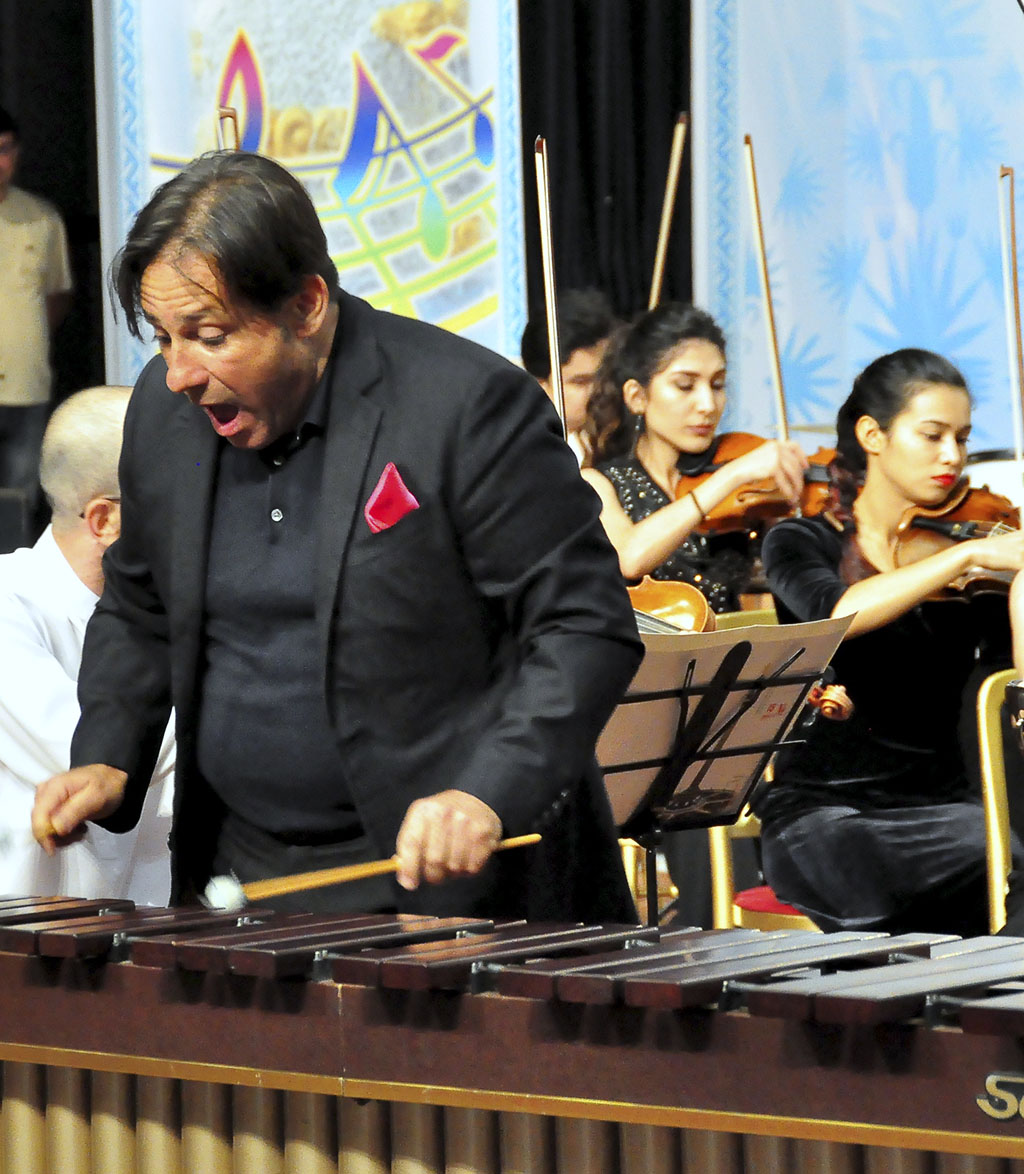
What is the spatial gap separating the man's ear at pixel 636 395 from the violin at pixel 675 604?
64 cm

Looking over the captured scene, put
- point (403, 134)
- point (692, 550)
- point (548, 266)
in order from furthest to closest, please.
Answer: point (403, 134) → point (692, 550) → point (548, 266)

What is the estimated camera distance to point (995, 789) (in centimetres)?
343

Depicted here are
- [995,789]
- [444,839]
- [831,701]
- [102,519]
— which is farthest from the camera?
[831,701]

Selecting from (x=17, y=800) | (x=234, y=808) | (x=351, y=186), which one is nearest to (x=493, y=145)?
(x=351, y=186)

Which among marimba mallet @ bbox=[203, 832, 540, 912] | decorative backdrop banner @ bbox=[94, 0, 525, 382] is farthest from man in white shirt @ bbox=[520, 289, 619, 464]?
marimba mallet @ bbox=[203, 832, 540, 912]

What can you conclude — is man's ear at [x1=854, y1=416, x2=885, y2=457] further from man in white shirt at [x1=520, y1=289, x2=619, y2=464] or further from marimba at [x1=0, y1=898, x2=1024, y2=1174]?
marimba at [x1=0, y1=898, x2=1024, y2=1174]

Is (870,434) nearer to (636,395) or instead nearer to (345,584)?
(636,395)

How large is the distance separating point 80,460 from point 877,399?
5.31 feet

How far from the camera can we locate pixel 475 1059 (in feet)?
5.54

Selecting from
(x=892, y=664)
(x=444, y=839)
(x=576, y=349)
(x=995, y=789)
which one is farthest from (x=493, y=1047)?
(x=576, y=349)

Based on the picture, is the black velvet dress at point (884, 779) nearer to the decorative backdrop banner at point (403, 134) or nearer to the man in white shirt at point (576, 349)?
the man in white shirt at point (576, 349)

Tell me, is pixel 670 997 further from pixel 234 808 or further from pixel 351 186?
pixel 351 186

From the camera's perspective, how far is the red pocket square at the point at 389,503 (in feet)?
6.84

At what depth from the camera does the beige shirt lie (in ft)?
17.8
